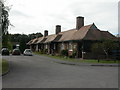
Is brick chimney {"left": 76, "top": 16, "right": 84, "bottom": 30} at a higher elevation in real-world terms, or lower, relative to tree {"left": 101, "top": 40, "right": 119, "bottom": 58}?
higher

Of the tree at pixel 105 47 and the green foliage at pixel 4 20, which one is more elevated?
the green foliage at pixel 4 20

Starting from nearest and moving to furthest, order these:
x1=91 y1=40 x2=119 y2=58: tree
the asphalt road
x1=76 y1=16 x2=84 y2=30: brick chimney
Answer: the asphalt road → x1=91 y1=40 x2=119 y2=58: tree → x1=76 y1=16 x2=84 y2=30: brick chimney

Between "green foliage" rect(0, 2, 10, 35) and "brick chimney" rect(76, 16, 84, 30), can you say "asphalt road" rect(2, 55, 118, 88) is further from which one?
"brick chimney" rect(76, 16, 84, 30)

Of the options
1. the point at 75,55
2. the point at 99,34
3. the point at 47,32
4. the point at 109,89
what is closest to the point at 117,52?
the point at 99,34

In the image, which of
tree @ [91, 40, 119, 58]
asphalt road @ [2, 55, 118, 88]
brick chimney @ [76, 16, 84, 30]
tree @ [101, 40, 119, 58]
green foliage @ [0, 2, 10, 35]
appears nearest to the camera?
asphalt road @ [2, 55, 118, 88]

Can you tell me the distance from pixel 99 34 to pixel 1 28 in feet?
72.2

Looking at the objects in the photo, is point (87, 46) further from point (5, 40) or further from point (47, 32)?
point (47, 32)

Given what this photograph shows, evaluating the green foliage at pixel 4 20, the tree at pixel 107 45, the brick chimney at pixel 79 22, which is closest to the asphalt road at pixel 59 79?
the green foliage at pixel 4 20

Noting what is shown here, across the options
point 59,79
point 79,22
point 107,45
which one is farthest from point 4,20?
point 79,22

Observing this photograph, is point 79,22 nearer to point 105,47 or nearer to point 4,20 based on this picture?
point 105,47

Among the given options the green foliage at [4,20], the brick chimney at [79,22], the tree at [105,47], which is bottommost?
the tree at [105,47]

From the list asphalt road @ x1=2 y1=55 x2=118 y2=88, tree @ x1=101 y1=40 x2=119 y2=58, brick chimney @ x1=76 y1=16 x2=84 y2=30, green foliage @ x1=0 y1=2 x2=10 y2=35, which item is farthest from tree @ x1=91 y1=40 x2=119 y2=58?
green foliage @ x1=0 y1=2 x2=10 y2=35

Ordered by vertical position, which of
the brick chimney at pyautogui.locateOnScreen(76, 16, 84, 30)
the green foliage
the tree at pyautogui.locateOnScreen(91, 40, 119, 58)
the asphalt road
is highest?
the brick chimney at pyautogui.locateOnScreen(76, 16, 84, 30)

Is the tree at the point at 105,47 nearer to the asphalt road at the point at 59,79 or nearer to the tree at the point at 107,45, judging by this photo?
the tree at the point at 107,45
